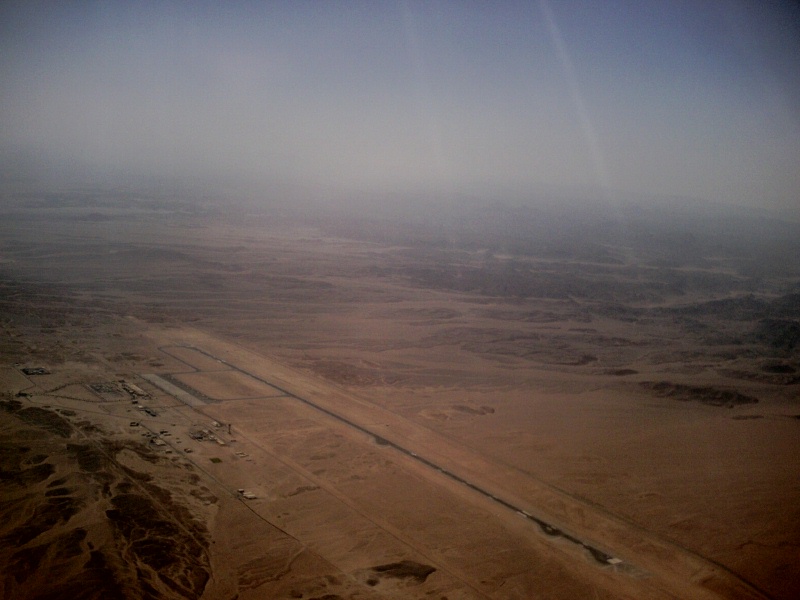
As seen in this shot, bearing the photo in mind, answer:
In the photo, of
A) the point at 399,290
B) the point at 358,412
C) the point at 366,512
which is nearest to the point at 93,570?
the point at 366,512

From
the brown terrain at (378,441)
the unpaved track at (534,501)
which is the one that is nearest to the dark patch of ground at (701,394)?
the brown terrain at (378,441)

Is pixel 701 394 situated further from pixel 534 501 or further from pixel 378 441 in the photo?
pixel 378 441

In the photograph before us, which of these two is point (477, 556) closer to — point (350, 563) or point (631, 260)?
point (350, 563)

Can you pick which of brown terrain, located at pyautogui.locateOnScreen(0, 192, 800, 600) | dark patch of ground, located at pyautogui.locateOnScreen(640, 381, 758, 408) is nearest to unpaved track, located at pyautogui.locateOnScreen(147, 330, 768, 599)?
brown terrain, located at pyautogui.locateOnScreen(0, 192, 800, 600)

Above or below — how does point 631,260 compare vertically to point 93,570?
above

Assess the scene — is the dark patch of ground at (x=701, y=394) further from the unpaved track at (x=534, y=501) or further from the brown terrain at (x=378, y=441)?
the unpaved track at (x=534, y=501)

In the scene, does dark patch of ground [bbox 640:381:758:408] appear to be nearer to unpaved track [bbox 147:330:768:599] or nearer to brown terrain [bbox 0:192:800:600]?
brown terrain [bbox 0:192:800:600]

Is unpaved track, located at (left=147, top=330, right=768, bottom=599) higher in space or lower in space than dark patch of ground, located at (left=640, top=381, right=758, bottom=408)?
lower

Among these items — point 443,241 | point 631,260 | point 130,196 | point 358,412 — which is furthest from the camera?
point 130,196

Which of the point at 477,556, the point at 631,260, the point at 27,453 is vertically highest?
the point at 631,260
